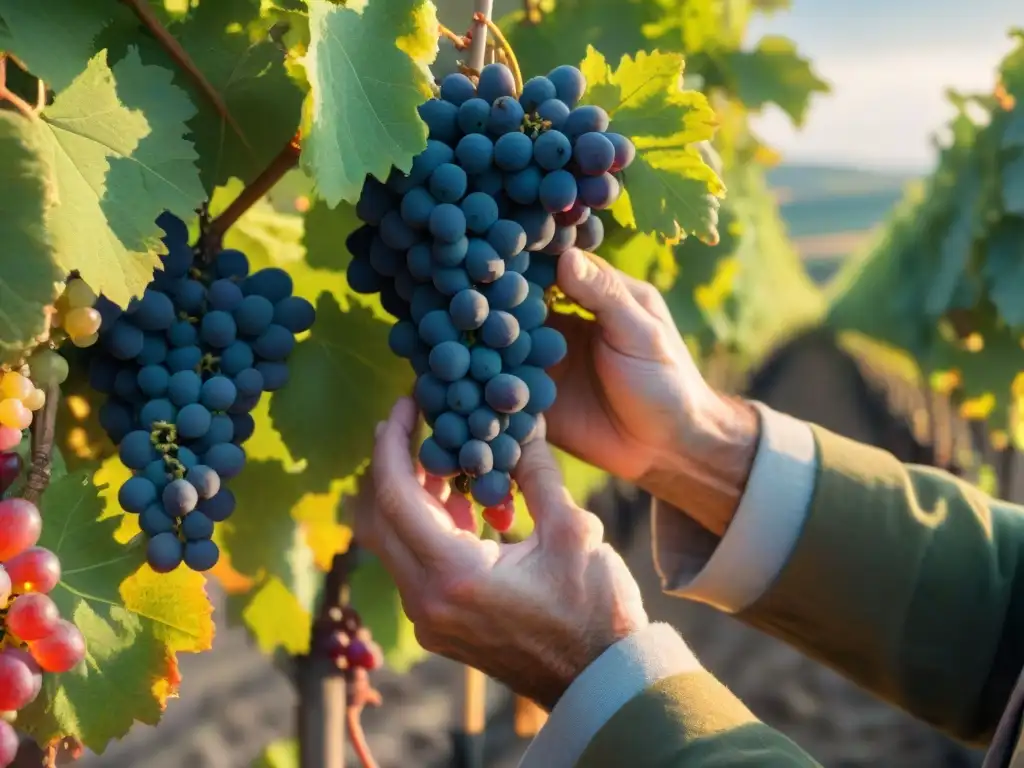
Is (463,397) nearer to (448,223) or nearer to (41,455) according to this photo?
(448,223)

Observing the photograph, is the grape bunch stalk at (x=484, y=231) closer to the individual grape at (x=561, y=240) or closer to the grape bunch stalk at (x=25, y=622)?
the individual grape at (x=561, y=240)

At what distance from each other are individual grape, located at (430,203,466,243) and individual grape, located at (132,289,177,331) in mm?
205

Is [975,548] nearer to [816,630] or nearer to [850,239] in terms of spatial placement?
[816,630]

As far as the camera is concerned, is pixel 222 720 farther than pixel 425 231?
Yes

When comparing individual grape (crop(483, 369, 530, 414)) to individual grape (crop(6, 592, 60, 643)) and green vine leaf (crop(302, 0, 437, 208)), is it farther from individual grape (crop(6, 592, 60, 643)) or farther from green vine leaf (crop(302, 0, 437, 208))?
individual grape (crop(6, 592, 60, 643))

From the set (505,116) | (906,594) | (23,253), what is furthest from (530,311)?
(906,594)

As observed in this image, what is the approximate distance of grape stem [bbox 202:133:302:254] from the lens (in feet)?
2.57

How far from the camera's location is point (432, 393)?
0.75 m

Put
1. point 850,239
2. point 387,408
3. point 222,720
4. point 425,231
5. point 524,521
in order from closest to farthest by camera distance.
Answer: point 425,231
point 387,408
point 524,521
point 222,720
point 850,239

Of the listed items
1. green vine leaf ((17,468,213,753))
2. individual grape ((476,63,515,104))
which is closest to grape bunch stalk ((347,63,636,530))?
individual grape ((476,63,515,104))

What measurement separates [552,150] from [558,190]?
1.1 inches

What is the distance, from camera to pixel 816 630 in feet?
3.91

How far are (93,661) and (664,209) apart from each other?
0.54 metres

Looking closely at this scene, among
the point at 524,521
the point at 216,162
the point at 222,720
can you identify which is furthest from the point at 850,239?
the point at 216,162
